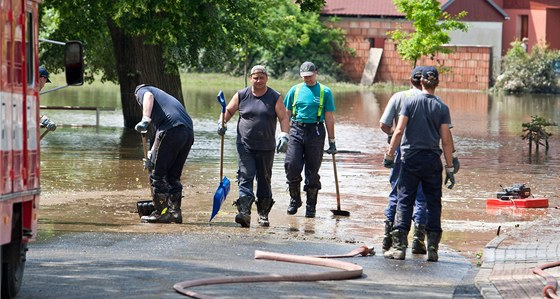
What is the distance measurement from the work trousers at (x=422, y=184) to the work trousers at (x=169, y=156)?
310 centimetres

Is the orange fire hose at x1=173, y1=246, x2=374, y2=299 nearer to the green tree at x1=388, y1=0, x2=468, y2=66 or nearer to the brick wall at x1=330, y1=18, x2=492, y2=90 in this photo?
the green tree at x1=388, y1=0, x2=468, y2=66

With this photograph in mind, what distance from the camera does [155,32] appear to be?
24.4 m

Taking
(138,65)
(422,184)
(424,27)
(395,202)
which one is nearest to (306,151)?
(395,202)

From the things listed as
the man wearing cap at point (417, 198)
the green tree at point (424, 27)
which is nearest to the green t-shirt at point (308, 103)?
the man wearing cap at point (417, 198)

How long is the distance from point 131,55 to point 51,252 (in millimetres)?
17659

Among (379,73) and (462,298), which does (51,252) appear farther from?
(379,73)

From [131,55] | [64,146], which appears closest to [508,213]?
[64,146]

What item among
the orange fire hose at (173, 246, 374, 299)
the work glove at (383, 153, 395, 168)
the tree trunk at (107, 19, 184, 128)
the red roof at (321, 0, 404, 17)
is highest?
the red roof at (321, 0, 404, 17)

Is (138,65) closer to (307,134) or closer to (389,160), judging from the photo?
(307,134)

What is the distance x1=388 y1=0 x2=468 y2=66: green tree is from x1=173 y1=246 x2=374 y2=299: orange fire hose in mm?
36339

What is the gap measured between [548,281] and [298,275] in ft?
6.07

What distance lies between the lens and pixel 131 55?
29.3 metres

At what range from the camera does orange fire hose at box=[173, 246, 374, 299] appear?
978cm

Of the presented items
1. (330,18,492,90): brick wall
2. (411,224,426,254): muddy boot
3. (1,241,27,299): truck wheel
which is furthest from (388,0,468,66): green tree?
(1,241,27,299): truck wheel
